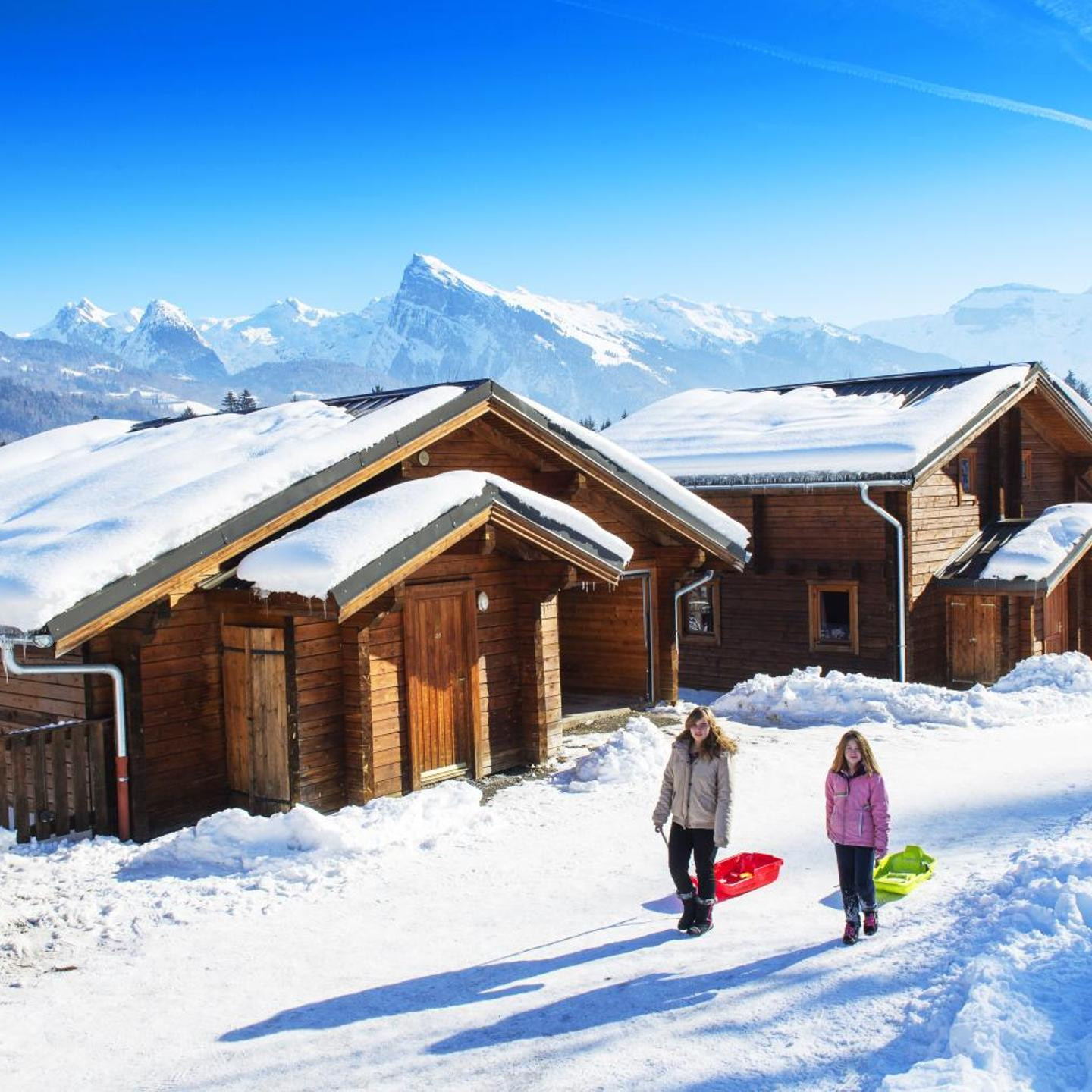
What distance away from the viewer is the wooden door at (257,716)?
435 inches

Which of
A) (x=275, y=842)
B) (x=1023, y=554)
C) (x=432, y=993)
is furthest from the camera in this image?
(x=1023, y=554)

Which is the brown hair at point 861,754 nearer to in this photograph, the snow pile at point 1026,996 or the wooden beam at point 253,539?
the snow pile at point 1026,996

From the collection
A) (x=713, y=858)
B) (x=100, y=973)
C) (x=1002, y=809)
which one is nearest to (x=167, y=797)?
(x=100, y=973)

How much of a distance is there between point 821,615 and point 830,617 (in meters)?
0.18

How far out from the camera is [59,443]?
17.0 meters

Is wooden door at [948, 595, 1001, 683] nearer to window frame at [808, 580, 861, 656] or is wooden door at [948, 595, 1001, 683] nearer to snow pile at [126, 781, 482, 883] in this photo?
window frame at [808, 580, 861, 656]

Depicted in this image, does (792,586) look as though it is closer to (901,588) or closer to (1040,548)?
(901,588)

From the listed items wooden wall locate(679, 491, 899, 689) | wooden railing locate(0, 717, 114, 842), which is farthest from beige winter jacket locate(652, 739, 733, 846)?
wooden wall locate(679, 491, 899, 689)

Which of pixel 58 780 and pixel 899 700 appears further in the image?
pixel 899 700

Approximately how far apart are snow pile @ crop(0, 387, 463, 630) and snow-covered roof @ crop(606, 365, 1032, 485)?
8189 mm

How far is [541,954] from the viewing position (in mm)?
7359

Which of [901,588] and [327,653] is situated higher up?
[327,653]

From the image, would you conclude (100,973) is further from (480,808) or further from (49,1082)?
(480,808)

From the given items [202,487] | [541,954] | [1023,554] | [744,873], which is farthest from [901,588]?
[541,954]
